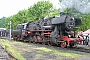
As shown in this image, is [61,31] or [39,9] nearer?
[61,31]

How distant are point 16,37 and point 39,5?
80.3ft

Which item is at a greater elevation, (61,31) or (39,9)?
(39,9)

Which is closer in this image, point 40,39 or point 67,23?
point 67,23

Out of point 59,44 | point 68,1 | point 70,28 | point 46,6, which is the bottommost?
point 59,44

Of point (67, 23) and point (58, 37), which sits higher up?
point (67, 23)

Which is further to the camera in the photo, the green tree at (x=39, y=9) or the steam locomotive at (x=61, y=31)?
the green tree at (x=39, y=9)

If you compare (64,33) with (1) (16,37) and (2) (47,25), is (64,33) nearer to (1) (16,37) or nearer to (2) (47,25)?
(2) (47,25)

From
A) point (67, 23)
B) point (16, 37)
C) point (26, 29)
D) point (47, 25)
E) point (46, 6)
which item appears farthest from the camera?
point (46, 6)

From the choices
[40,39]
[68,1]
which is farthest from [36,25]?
[68,1]

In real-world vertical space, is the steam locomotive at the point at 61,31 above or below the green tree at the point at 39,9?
below

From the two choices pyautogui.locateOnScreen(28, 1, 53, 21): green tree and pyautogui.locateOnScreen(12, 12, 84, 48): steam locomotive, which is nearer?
pyautogui.locateOnScreen(12, 12, 84, 48): steam locomotive

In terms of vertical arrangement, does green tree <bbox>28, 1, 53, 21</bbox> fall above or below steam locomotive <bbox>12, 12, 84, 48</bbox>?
above

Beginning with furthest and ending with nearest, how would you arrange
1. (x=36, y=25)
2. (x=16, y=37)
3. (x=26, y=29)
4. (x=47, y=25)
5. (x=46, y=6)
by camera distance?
(x=46, y=6), (x=16, y=37), (x=26, y=29), (x=36, y=25), (x=47, y=25)

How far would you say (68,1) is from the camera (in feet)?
70.1
